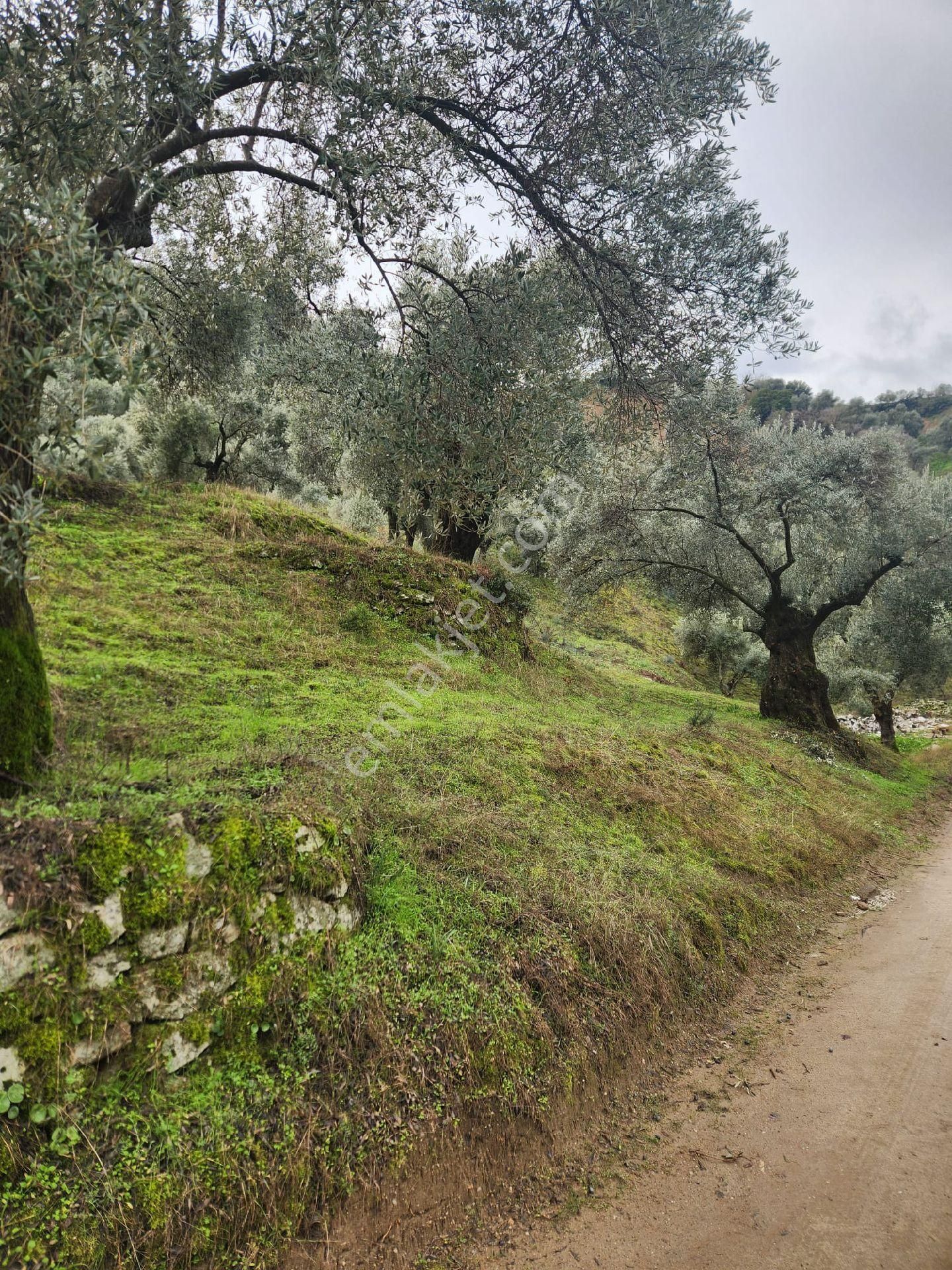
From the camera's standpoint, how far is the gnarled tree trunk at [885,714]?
24625 mm

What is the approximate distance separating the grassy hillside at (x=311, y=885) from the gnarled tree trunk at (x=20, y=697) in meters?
0.30

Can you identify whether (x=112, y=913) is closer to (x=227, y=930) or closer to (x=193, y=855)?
(x=193, y=855)

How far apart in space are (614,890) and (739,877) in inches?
112

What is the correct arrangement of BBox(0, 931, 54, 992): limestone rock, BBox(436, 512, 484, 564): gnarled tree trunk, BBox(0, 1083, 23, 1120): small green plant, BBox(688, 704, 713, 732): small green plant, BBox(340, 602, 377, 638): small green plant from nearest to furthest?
Answer: BBox(0, 1083, 23, 1120): small green plant
BBox(0, 931, 54, 992): limestone rock
BBox(340, 602, 377, 638): small green plant
BBox(688, 704, 713, 732): small green plant
BBox(436, 512, 484, 564): gnarled tree trunk

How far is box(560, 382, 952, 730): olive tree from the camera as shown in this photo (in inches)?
752

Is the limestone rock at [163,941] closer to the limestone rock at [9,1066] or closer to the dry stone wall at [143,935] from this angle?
the dry stone wall at [143,935]

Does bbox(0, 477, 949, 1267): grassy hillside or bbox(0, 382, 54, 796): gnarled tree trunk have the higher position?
bbox(0, 382, 54, 796): gnarled tree trunk

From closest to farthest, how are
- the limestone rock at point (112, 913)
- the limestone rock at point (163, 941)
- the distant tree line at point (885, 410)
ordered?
the limestone rock at point (112, 913) < the limestone rock at point (163, 941) < the distant tree line at point (885, 410)

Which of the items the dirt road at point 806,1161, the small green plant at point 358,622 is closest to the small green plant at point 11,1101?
the dirt road at point 806,1161

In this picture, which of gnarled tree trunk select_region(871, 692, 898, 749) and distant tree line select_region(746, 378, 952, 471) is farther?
distant tree line select_region(746, 378, 952, 471)

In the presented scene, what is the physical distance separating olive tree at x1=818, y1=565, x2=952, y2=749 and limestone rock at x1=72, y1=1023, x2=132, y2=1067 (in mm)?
23276

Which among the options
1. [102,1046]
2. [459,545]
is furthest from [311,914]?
[459,545]

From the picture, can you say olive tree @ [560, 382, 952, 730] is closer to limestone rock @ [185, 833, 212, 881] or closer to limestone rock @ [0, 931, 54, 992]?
limestone rock @ [185, 833, 212, 881]

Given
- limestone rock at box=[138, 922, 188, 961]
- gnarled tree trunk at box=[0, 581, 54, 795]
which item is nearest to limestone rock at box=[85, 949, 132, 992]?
limestone rock at box=[138, 922, 188, 961]
